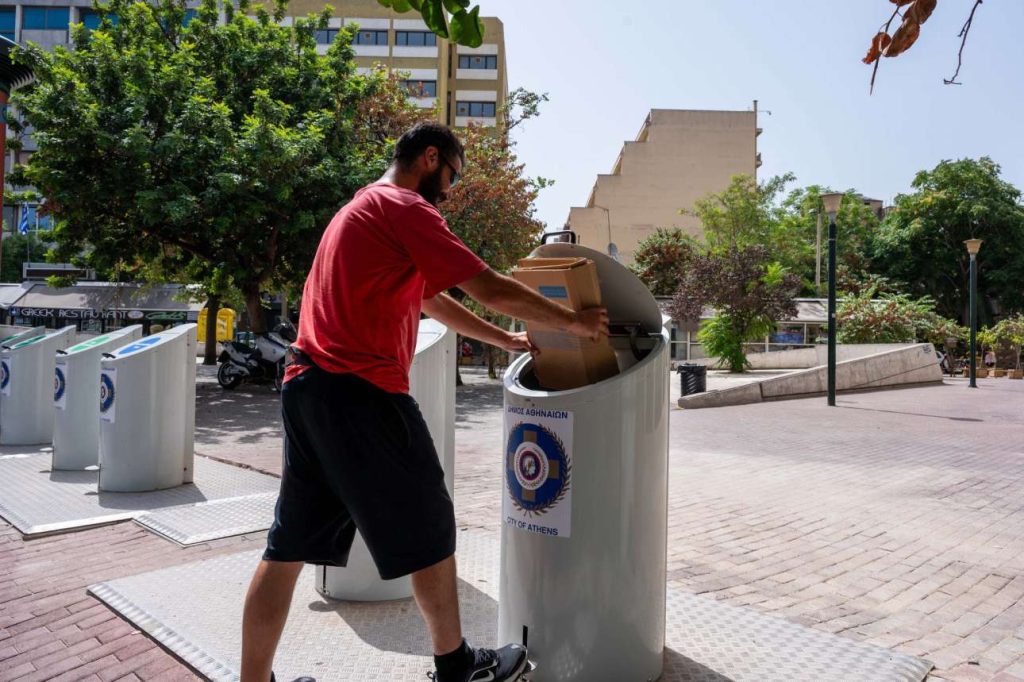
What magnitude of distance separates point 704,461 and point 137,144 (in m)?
11.2

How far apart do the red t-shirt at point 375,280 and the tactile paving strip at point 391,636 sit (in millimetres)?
1256

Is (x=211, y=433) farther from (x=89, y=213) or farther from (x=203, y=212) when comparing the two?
(x=89, y=213)

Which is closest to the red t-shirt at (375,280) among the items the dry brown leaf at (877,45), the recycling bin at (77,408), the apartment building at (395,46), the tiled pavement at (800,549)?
the dry brown leaf at (877,45)

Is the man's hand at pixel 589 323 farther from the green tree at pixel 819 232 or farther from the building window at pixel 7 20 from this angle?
the building window at pixel 7 20

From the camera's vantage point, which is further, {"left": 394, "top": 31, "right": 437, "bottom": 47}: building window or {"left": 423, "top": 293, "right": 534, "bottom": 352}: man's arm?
{"left": 394, "top": 31, "right": 437, "bottom": 47}: building window

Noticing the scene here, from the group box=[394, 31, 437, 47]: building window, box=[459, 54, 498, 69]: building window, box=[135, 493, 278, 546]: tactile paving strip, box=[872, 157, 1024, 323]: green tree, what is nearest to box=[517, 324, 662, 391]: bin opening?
box=[135, 493, 278, 546]: tactile paving strip

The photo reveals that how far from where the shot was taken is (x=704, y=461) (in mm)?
8312

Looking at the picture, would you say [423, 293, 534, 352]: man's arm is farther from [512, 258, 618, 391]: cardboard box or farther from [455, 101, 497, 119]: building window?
[455, 101, 497, 119]: building window

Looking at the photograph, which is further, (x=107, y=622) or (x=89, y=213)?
(x=89, y=213)

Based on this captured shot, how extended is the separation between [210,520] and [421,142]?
366 centimetres

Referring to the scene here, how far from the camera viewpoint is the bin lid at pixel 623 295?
8.82 feet

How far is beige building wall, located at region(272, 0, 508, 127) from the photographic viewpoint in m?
55.0

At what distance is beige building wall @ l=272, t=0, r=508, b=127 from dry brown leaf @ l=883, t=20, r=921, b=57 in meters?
52.4

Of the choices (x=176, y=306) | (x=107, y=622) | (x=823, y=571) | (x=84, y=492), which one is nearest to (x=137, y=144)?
(x=84, y=492)
